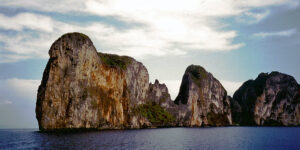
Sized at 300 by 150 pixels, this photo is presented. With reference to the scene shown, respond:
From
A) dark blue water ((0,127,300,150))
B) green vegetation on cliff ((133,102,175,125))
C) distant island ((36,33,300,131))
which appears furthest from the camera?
green vegetation on cliff ((133,102,175,125))

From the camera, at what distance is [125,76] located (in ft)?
470

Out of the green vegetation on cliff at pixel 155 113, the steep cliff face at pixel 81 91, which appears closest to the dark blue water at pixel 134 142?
the steep cliff face at pixel 81 91

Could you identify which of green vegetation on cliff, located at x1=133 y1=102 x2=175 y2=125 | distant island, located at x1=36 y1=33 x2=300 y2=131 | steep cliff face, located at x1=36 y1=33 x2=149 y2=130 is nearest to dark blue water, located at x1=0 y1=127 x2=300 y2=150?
steep cliff face, located at x1=36 y1=33 x2=149 y2=130

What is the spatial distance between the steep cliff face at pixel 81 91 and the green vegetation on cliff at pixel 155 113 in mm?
13794

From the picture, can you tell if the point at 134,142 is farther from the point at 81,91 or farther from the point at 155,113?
the point at 155,113

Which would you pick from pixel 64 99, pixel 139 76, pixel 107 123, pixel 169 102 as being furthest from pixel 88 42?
pixel 169 102

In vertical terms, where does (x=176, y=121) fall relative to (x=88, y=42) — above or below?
below

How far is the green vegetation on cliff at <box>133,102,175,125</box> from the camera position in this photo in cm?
15420

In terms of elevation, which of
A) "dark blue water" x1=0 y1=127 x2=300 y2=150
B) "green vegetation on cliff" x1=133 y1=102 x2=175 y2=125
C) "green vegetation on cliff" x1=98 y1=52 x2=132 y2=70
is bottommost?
"dark blue water" x1=0 y1=127 x2=300 y2=150

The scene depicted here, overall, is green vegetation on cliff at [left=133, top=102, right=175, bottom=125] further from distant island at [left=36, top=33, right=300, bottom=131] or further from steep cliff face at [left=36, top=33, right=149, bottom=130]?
steep cliff face at [left=36, top=33, right=149, bottom=130]

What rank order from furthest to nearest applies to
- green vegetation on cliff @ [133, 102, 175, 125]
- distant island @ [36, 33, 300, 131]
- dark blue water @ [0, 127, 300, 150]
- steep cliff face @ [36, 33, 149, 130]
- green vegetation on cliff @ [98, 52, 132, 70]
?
green vegetation on cliff @ [133, 102, 175, 125] → green vegetation on cliff @ [98, 52, 132, 70] → distant island @ [36, 33, 300, 131] → steep cliff face @ [36, 33, 149, 130] → dark blue water @ [0, 127, 300, 150]

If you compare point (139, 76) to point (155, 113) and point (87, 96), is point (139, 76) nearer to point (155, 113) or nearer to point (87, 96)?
point (155, 113)

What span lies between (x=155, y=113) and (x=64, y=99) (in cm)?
6719

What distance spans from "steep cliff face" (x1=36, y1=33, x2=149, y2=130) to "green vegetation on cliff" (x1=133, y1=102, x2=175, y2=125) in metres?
13.8
